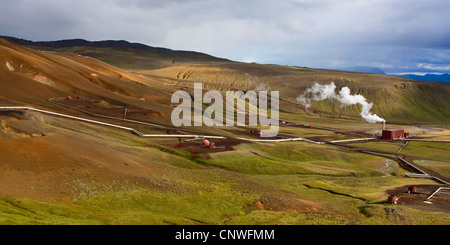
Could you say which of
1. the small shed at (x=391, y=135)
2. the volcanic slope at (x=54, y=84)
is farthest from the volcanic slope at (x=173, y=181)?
the small shed at (x=391, y=135)

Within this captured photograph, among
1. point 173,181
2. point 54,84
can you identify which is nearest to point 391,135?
point 173,181

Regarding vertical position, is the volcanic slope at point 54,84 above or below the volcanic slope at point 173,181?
above

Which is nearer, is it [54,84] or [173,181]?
[173,181]

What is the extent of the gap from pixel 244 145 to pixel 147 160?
34.3 meters

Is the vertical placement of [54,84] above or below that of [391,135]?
above

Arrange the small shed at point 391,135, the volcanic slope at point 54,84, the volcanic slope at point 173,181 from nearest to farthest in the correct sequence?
the volcanic slope at point 173,181 < the volcanic slope at point 54,84 < the small shed at point 391,135

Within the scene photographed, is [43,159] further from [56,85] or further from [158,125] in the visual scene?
[56,85]

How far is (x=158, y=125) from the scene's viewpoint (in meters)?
103

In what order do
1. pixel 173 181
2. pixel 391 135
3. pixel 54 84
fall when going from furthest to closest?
pixel 391 135 → pixel 54 84 → pixel 173 181

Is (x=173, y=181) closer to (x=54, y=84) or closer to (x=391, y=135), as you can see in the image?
(x=54, y=84)

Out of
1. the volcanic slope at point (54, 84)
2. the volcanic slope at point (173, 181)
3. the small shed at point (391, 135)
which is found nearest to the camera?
the volcanic slope at point (173, 181)

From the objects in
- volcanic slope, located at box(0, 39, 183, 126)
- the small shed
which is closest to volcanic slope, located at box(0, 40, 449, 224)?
volcanic slope, located at box(0, 39, 183, 126)

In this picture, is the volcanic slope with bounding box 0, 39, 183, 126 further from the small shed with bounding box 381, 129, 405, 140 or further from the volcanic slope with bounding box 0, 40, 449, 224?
the small shed with bounding box 381, 129, 405, 140

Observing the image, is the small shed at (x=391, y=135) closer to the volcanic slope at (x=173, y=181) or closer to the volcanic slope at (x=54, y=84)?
the volcanic slope at (x=173, y=181)
